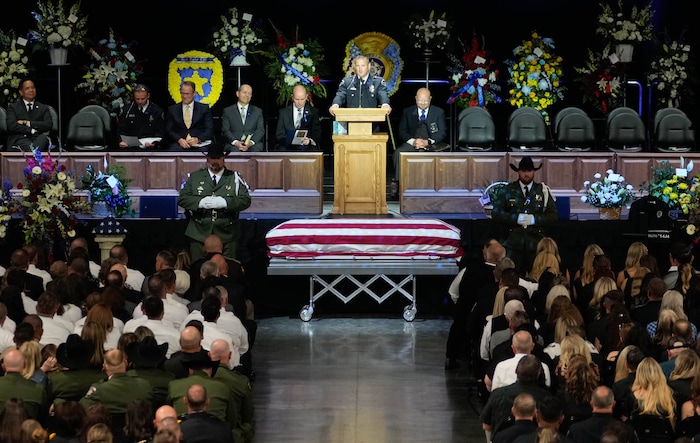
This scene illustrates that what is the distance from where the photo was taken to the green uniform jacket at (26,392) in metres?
9.00

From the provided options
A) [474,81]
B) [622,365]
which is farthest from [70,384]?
[474,81]

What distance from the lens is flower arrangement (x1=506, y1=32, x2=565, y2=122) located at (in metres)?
21.2

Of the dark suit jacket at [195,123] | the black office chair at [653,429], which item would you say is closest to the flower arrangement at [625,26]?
the dark suit jacket at [195,123]

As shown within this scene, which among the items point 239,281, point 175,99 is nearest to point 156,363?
point 239,281

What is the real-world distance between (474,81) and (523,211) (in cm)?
628

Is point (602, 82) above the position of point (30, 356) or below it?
above

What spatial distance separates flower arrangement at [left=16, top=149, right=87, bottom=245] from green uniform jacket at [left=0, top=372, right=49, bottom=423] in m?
6.76

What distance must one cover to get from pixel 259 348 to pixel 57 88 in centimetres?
1006

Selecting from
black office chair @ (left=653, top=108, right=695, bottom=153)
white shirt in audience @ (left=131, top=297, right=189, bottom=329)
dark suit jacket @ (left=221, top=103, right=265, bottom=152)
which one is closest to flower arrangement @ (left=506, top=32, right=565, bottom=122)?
black office chair @ (left=653, top=108, right=695, bottom=153)

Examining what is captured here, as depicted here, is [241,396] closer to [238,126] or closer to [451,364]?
[451,364]

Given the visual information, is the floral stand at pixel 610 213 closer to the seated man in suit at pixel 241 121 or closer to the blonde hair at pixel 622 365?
the seated man in suit at pixel 241 121

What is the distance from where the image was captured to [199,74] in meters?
22.8

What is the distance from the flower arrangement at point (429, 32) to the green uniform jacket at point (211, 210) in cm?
659

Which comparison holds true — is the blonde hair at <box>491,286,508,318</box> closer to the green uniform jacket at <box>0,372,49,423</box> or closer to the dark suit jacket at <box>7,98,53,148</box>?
the green uniform jacket at <box>0,372,49,423</box>
